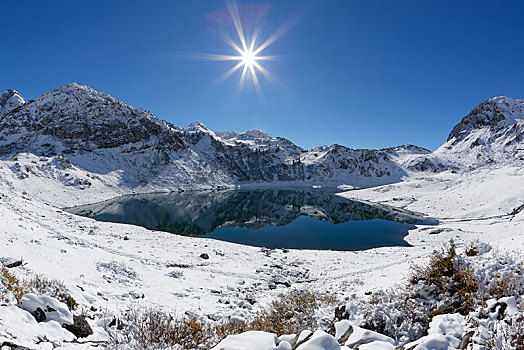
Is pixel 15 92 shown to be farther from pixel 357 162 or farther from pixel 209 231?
pixel 357 162

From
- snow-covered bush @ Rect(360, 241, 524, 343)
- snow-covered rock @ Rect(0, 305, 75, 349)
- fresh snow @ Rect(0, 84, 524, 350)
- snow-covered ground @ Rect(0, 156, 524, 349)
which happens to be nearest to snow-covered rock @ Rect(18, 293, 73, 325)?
fresh snow @ Rect(0, 84, 524, 350)

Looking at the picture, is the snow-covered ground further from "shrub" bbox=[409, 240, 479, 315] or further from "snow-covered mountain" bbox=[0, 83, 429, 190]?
"snow-covered mountain" bbox=[0, 83, 429, 190]

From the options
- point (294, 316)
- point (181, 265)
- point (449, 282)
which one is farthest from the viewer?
point (181, 265)

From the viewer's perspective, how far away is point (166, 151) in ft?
407

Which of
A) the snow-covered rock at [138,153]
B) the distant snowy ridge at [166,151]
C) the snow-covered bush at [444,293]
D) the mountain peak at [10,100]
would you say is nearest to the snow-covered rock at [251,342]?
the snow-covered bush at [444,293]

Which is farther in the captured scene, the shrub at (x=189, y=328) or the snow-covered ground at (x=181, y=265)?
the snow-covered ground at (x=181, y=265)

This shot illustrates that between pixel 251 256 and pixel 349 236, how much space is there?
2059 centimetres

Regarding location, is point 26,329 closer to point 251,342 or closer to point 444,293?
point 251,342

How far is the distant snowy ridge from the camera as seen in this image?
97.8 metres

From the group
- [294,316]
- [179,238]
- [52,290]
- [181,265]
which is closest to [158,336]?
[52,290]

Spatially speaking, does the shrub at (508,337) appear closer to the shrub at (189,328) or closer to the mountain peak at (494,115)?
the shrub at (189,328)

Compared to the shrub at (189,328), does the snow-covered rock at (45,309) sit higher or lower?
higher

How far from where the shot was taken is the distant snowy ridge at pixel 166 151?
97812 mm

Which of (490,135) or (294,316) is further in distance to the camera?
(490,135)
